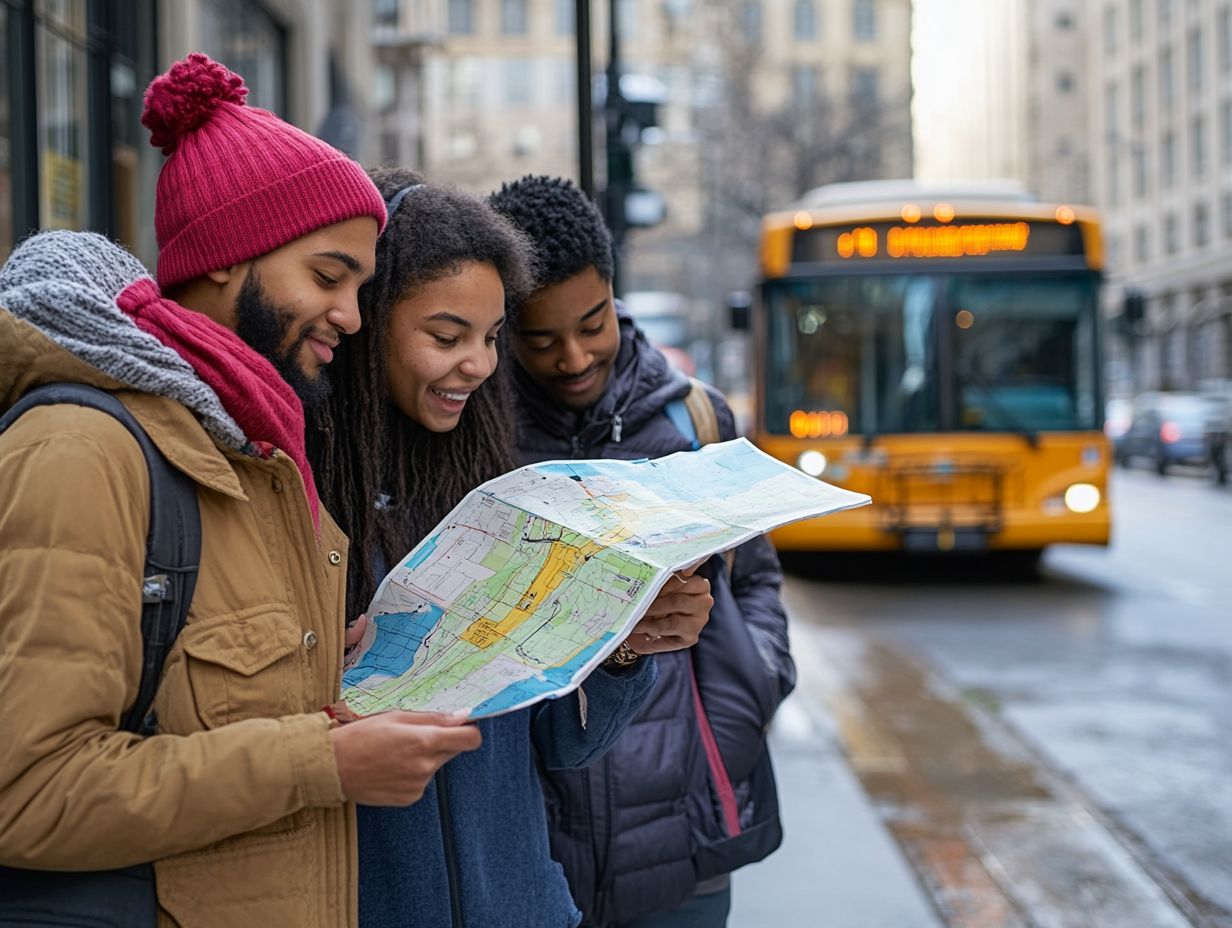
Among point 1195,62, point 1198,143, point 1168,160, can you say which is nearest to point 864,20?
point 1168,160

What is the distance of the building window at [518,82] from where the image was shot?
7225 centimetres

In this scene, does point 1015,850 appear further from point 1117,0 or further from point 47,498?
point 1117,0

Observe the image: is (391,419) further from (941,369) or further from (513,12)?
(513,12)

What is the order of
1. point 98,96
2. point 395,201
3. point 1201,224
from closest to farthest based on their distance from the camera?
point 395,201, point 98,96, point 1201,224

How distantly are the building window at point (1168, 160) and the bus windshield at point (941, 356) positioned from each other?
A: 48825 mm

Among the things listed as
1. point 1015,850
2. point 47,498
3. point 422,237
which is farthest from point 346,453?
point 1015,850

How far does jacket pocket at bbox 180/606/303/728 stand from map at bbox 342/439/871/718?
0.10m

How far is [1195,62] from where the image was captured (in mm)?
53375

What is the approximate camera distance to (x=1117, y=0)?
62344mm

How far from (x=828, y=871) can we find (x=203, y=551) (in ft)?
12.2

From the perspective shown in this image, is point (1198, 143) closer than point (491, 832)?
No

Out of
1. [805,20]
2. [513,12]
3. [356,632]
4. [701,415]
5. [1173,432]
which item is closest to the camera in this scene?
[356,632]

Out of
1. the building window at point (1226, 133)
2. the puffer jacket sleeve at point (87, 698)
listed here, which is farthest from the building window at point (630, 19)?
the puffer jacket sleeve at point (87, 698)

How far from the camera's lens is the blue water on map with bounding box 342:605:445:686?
1.68m
